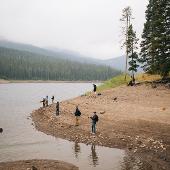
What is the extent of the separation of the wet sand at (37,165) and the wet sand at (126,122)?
6620mm

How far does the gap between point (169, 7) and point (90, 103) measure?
789 inches

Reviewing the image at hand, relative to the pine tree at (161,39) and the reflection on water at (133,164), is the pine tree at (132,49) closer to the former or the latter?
the pine tree at (161,39)

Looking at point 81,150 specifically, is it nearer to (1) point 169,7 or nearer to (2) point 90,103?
(2) point 90,103

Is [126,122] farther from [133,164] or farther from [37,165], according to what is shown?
[37,165]

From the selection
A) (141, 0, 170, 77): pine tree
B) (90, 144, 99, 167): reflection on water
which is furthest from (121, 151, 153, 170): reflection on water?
(141, 0, 170, 77): pine tree

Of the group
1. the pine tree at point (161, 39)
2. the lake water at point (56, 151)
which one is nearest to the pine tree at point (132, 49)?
the pine tree at point (161, 39)

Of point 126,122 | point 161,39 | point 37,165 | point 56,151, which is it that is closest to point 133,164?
point 37,165

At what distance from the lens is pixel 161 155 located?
2766 centimetres

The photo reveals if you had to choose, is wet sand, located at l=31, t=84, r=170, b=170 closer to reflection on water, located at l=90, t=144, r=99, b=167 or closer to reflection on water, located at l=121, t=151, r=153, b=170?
reflection on water, located at l=121, t=151, r=153, b=170

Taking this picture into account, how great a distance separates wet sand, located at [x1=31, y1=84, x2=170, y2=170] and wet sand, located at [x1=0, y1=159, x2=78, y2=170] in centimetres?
662

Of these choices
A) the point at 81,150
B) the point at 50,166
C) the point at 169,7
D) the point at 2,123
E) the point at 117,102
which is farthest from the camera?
the point at 169,7

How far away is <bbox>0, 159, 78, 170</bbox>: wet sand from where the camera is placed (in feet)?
81.1

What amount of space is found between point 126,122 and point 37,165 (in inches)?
596

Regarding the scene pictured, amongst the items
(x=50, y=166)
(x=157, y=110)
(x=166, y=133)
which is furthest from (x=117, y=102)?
(x=50, y=166)
